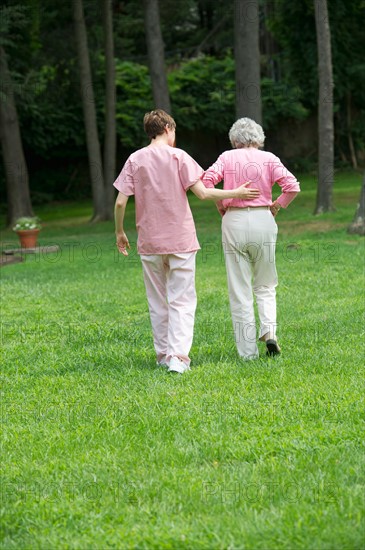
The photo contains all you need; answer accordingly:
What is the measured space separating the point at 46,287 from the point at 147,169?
20.9ft

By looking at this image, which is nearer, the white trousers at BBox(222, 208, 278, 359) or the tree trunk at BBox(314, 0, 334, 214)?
the white trousers at BBox(222, 208, 278, 359)

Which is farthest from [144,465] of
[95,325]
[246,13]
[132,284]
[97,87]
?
[97,87]

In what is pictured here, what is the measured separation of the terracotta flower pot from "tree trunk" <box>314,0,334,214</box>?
6.57m

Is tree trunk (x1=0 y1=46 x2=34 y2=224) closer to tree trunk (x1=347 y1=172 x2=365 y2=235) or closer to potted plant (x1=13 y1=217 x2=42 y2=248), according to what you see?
potted plant (x1=13 y1=217 x2=42 y2=248)

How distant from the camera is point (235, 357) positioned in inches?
301

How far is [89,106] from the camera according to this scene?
27.3 metres

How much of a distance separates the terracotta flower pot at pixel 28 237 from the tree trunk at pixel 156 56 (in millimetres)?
6119

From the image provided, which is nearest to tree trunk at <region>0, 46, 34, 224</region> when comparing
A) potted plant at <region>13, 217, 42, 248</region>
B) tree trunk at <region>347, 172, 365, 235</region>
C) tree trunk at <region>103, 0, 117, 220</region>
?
tree trunk at <region>103, 0, 117, 220</region>

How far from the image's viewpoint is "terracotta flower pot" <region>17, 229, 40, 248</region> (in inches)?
758

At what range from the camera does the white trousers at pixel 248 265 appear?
7.28 meters

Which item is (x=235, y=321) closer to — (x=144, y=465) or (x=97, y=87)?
(x=144, y=465)

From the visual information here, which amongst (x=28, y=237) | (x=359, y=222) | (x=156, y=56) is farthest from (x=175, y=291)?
(x=156, y=56)

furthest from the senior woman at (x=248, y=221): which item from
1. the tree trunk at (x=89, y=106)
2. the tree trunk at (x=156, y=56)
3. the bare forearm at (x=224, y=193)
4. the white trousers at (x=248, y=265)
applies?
the tree trunk at (x=89, y=106)

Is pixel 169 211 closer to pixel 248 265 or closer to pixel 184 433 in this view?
pixel 248 265
